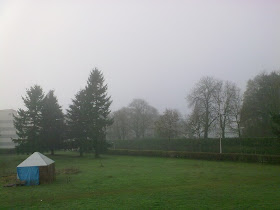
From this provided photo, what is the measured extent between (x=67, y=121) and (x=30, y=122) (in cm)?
626

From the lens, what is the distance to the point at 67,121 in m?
49.4

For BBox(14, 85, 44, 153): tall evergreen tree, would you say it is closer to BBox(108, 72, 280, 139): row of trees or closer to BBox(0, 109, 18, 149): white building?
BBox(108, 72, 280, 139): row of trees

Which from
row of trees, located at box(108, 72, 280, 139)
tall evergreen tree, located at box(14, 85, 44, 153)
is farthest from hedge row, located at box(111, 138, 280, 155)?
tall evergreen tree, located at box(14, 85, 44, 153)

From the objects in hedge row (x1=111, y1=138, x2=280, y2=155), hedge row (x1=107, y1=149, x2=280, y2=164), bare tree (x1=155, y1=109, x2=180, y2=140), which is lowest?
hedge row (x1=107, y1=149, x2=280, y2=164)

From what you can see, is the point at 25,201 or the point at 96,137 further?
the point at 96,137

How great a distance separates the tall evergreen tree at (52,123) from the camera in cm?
4652

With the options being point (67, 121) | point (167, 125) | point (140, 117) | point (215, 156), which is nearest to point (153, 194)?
point (215, 156)

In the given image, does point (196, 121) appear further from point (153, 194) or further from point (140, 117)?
point (153, 194)

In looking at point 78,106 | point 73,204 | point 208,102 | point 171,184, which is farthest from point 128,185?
point 208,102

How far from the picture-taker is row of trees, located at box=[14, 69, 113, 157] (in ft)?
149

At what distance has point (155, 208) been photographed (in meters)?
12.6

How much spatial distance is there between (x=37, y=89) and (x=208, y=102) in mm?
31144

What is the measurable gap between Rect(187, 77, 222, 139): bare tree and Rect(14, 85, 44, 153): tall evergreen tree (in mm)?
28207

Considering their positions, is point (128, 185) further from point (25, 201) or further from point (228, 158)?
point (228, 158)
